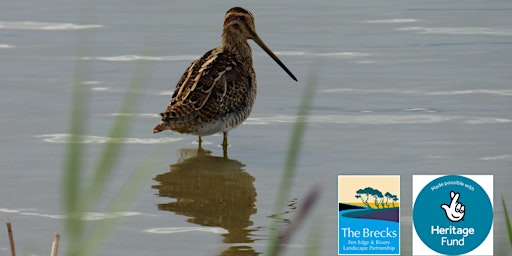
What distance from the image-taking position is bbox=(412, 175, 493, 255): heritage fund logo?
6.46 metres

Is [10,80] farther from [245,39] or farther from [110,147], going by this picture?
[110,147]

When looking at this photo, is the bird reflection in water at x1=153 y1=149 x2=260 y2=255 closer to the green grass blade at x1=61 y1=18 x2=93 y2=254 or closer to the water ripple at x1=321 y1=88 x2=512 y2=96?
the water ripple at x1=321 y1=88 x2=512 y2=96

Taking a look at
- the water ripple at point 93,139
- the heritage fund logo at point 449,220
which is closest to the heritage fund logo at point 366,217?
the heritage fund logo at point 449,220

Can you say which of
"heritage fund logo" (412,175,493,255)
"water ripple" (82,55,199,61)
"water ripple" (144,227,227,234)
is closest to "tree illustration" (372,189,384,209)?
"heritage fund logo" (412,175,493,255)

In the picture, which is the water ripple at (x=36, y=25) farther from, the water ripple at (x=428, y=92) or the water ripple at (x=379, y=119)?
the water ripple at (x=379, y=119)

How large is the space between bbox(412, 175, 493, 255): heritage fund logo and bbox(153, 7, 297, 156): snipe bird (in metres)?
3.95

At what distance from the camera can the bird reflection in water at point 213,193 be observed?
857 centimetres

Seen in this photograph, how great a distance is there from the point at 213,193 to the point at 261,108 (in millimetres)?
2609

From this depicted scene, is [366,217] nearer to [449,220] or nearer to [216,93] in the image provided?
[449,220]

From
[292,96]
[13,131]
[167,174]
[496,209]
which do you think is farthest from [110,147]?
[292,96]

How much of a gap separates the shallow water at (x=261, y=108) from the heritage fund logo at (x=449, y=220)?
0.88 m

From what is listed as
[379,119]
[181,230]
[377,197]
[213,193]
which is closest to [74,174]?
[377,197]

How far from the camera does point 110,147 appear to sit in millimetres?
4645

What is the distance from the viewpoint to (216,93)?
10859 millimetres
